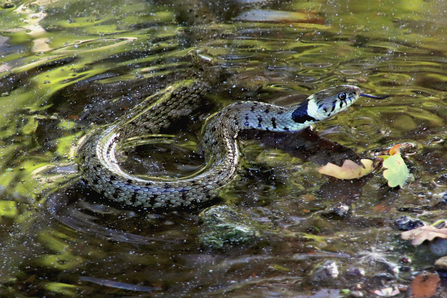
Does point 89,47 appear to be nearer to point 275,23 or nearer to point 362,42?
point 275,23

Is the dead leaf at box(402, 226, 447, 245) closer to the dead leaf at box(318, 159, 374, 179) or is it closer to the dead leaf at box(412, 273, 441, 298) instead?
the dead leaf at box(412, 273, 441, 298)

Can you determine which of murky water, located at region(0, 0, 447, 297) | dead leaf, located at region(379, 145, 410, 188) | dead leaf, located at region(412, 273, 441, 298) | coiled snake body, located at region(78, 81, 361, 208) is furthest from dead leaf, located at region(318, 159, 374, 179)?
dead leaf, located at region(412, 273, 441, 298)

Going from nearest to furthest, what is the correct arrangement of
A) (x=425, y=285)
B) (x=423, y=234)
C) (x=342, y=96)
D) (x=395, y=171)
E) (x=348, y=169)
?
(x=425, y=285) < (x=423, y=234) < (x=395, y=171) < (x=348, y=169) < (x=342, y=96)

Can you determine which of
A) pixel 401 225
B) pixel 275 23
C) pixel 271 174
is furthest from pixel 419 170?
pixel 275 23

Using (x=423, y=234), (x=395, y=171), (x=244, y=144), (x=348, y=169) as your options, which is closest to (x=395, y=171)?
(x=395, y=171)

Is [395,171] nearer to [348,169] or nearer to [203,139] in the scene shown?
[348,169]

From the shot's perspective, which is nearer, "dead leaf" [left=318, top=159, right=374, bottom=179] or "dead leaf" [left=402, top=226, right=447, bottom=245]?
"dead leaf" [left=402, top=226, right=447, bottom=245]
